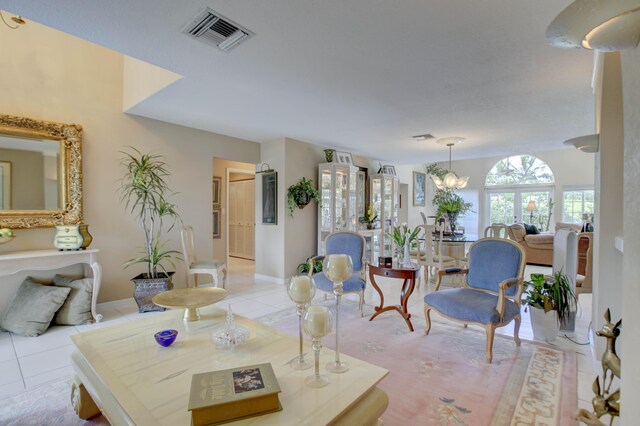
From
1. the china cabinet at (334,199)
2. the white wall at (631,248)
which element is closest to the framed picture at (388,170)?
the china cabinet at (334,199)

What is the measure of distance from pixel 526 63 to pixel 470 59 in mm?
487

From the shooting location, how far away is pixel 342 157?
5871 mm

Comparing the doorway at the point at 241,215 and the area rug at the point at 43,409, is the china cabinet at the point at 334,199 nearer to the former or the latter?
the doorway at the point at 241,215

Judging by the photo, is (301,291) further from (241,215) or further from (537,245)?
(537,245)

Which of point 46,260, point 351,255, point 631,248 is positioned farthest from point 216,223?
point 631,248

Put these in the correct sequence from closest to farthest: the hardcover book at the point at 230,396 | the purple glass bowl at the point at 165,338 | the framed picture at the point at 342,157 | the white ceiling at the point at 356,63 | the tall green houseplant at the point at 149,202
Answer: the hardcover book at the point at 230,396, the purple glass bowl at the point at 165,338, the white ceiling at the point at 356,63, the tall green houseplant at the point at 149,202, the framed picture at the point at 342,157

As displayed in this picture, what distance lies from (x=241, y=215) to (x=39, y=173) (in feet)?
15.1

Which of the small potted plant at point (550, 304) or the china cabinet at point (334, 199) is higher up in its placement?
the china cabinet at point (334, 199)

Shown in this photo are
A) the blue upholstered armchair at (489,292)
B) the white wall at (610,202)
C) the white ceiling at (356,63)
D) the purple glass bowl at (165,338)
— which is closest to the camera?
the purple glass bowl at (165,338)

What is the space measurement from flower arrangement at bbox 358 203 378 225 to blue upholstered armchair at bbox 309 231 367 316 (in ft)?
7.91

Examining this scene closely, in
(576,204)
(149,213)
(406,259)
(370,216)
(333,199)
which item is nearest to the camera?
(406,259)

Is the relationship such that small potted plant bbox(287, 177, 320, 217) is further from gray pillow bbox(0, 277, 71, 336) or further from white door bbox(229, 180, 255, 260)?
gray pillow bbox(0, 277, 71, 336)

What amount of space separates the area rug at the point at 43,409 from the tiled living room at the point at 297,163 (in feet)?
0.04

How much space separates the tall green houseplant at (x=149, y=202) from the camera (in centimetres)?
364
